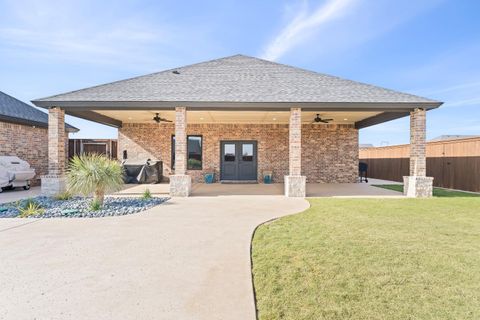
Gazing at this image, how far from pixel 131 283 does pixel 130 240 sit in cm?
169

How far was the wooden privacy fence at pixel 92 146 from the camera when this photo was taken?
1602cm

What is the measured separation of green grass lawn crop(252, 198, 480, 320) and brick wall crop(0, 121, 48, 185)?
12.7m

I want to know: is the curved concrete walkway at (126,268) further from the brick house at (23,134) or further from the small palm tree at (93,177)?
the brick house at (23,134)

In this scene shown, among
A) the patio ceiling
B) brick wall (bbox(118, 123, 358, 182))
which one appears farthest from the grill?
brick wall (bbox(118, 123, 358, 182))

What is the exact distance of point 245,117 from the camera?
Answer: 510 inches

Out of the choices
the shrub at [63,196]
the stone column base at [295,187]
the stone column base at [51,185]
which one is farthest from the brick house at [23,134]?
the stone column base at [295,187]

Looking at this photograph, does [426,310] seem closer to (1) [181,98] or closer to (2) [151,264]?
(2) [151,264]

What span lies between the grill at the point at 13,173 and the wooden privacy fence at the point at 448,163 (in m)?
19.1

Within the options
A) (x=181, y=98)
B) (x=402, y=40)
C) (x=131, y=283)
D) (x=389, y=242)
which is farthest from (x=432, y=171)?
(x=131, y=283)

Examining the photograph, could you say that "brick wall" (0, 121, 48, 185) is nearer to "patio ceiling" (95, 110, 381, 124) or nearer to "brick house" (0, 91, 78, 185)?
"brick house" (0, 91, 78, 185)

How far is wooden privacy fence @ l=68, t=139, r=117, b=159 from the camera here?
631 inches

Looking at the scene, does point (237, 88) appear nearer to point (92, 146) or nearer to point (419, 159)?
point (419, 159)

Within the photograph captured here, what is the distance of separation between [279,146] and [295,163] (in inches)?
201

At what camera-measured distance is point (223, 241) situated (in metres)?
4.46
